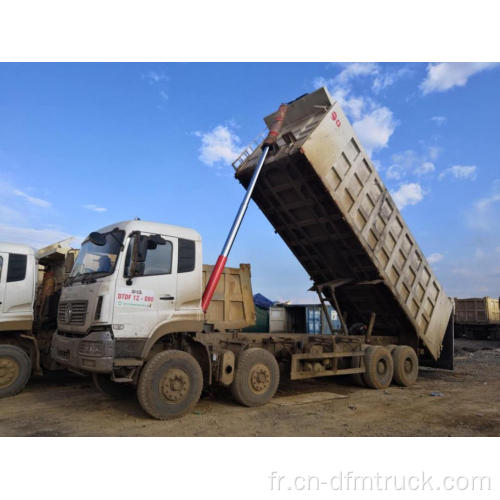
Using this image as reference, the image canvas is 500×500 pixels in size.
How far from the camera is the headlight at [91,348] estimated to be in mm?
5090

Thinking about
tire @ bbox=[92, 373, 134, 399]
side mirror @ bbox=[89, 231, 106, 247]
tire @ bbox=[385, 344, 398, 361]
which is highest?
side mirror @ bbox=[89, 231, 106, 247]

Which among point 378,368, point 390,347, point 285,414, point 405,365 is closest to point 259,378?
point 285,414

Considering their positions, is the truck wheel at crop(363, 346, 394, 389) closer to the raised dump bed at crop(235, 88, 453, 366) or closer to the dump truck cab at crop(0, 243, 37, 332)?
the raised dump bed at crop(235, 88, 453, 366)

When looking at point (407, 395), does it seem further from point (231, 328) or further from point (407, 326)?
point (231, 328)

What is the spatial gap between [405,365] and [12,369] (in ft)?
25.2

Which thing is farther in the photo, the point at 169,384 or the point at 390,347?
the point at 390,347

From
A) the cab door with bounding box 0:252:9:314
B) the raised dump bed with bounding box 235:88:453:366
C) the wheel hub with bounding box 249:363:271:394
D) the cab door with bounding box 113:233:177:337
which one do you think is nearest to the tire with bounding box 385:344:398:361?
the raised dump bed with bounding box 235:88:453:366

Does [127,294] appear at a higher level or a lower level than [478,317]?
higher

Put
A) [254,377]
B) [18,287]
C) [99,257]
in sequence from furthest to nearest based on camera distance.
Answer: [18,287] → [254,377] → [99,257]

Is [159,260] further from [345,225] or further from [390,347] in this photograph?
[390,347]

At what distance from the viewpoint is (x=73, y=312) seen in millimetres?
5699

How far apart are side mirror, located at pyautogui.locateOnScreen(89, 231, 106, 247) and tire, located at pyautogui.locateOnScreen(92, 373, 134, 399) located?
220 centimetres

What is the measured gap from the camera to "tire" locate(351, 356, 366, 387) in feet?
26.7

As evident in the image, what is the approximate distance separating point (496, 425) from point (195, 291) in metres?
4.62
